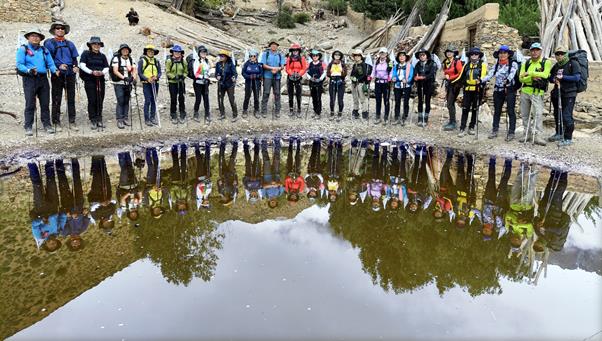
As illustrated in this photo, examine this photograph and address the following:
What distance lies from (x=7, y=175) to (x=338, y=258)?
556 centimetres

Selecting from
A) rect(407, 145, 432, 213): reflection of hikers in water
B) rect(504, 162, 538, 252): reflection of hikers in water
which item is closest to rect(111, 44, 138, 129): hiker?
rect(407, 145, 432, 213): reflection of hikers in water

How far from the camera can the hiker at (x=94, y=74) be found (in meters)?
9.48

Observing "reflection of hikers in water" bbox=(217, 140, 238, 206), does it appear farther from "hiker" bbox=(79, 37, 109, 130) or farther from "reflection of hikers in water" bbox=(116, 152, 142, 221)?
"hiker" bbox=(79, 37, 109, 130)

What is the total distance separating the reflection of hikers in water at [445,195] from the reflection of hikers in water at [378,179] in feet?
2.52

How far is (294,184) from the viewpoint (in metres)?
7.73

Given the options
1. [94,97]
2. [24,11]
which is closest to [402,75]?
[94,97]

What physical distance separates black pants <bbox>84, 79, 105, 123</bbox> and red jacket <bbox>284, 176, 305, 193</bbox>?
469 cm

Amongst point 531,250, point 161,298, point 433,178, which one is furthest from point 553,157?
point 161,298

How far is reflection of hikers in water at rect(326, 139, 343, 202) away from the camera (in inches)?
292

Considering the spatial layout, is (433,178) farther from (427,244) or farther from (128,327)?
(128,327)

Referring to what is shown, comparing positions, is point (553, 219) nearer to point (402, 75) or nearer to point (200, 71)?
point (402, 75)

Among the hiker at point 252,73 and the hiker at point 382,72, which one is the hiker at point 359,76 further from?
the hiker at point 252,73

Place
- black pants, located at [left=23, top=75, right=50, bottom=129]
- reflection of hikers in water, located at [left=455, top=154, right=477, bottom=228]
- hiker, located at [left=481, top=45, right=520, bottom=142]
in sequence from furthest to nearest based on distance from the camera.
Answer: hiker, located at [left=481, top=45, right=520, bottom=142] → black pants, located at [left=23, top=75, right=50, bottom=129] → reflection of hikers in water, located at [left=455, top=154, right=477, bottom=228]

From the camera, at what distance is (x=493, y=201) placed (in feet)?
23.0
